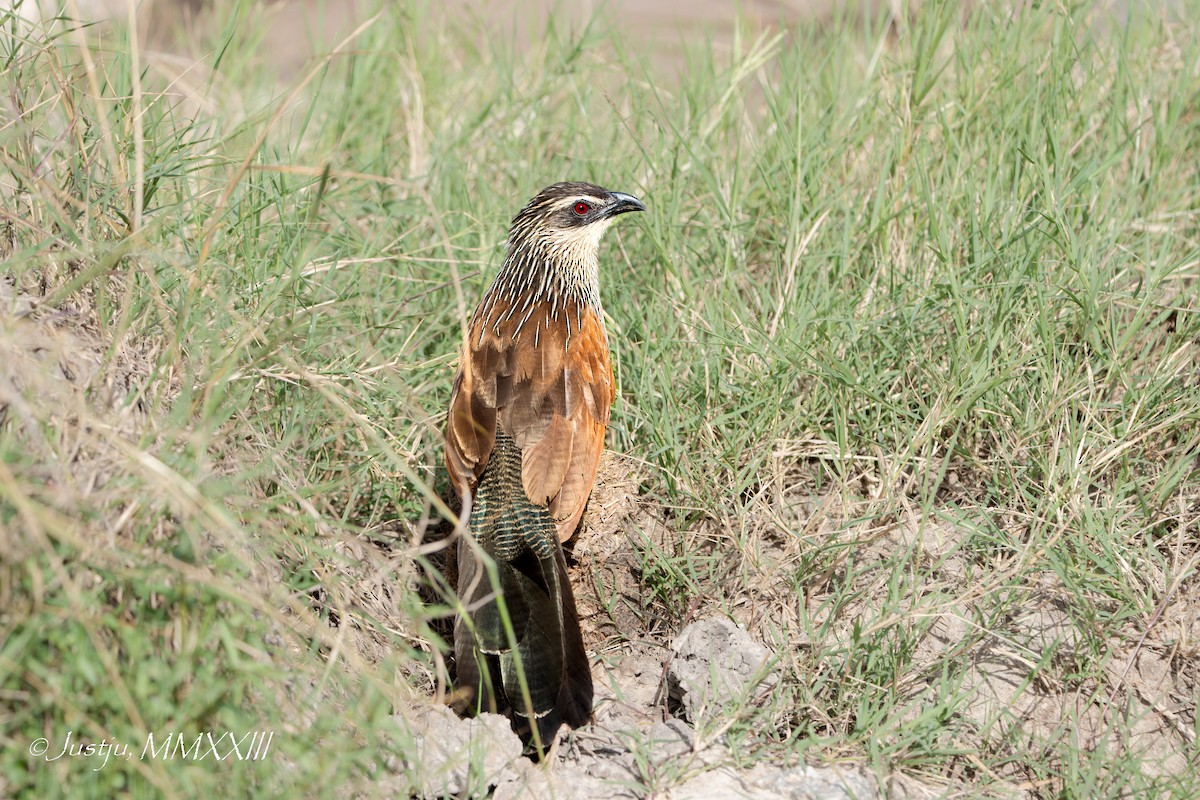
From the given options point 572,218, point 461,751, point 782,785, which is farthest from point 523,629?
point 572,218

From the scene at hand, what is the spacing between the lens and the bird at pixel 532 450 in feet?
11.0

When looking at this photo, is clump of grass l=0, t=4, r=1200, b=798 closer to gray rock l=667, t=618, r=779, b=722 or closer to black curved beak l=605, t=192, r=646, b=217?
gray rock l=667, t=618, r=779, b=722

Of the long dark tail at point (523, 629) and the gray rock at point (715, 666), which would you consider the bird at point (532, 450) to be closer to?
the long dark tail at point (523, 629)

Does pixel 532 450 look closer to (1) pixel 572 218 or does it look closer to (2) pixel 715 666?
(2) pixel 715 666

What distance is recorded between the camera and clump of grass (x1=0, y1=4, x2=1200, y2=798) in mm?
2598

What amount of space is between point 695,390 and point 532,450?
80cm

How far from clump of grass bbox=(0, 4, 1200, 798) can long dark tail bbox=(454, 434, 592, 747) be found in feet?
0.70

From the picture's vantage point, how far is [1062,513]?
3861 millimetres

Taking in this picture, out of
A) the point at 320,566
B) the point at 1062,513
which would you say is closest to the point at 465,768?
the point at 320,566

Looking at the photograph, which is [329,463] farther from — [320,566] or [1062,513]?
[1062,513]

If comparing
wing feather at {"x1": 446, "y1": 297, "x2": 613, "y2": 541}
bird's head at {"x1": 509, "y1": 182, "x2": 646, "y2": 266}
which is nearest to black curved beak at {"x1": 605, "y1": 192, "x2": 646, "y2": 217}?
bird's head at {"x1": 509, "y1": 182, "x2": 646, "y2": 266}

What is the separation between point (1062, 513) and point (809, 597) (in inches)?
37.9

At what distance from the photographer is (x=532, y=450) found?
3980 mm

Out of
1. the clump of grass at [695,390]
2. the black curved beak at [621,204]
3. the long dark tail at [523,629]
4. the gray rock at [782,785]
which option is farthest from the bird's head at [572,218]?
the gray rock at [782,785]
